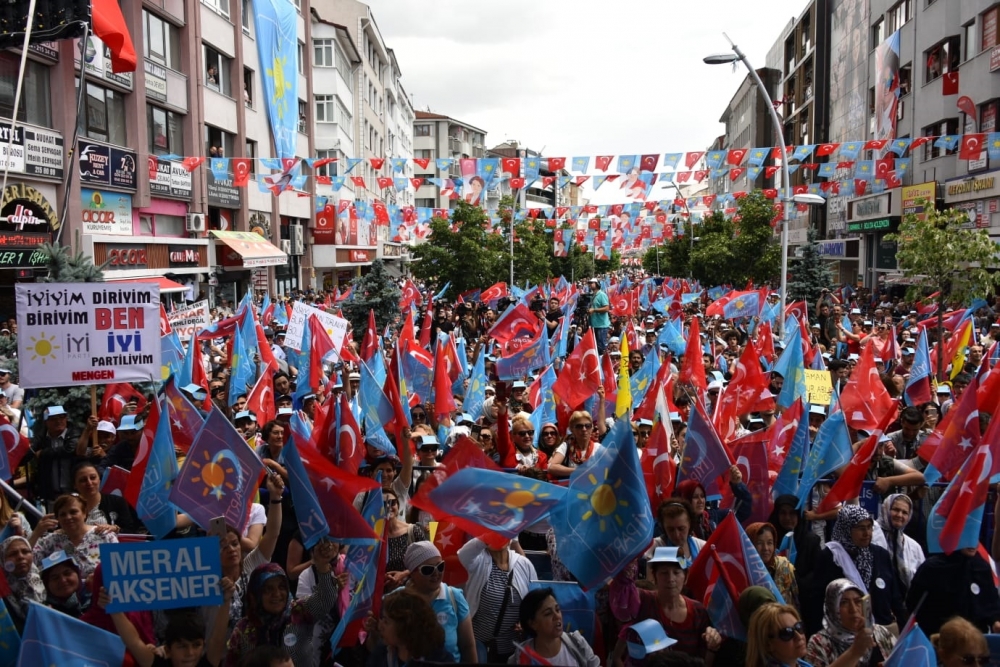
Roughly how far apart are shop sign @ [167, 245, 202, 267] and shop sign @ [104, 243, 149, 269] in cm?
159

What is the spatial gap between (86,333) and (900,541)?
6700 mm

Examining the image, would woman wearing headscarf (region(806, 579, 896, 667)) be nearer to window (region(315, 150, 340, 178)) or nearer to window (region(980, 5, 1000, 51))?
window (region(980, 5, 1000, 51))

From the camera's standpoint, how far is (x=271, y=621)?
4.59m

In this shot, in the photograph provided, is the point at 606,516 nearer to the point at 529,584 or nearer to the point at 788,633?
the point at 529,584

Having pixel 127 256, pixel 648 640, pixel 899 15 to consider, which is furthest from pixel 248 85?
pixel 648 640

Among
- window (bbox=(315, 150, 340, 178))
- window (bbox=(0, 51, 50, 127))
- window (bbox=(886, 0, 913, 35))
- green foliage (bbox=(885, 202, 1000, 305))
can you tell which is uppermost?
window (bbox=(886, 0, 913, 35))

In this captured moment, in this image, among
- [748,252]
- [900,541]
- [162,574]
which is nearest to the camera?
[162,574]

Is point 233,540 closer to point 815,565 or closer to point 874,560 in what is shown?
point 815,565

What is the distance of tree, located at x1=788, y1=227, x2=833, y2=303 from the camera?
31.2 metres

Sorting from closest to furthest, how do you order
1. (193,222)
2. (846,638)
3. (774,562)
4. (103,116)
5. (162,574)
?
(846,638), (162,574), (774,562), (103,116), (193,222)

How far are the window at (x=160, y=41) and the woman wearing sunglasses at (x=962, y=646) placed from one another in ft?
87.9

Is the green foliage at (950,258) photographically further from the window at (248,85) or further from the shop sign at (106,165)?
the window at (248,85)

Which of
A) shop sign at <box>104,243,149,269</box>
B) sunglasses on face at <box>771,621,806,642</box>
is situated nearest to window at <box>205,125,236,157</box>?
shop sign at <box>104,243,149,269</box>

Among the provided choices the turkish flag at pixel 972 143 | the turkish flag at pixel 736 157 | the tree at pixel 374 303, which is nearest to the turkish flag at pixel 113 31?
the tree at pixel 374 303
